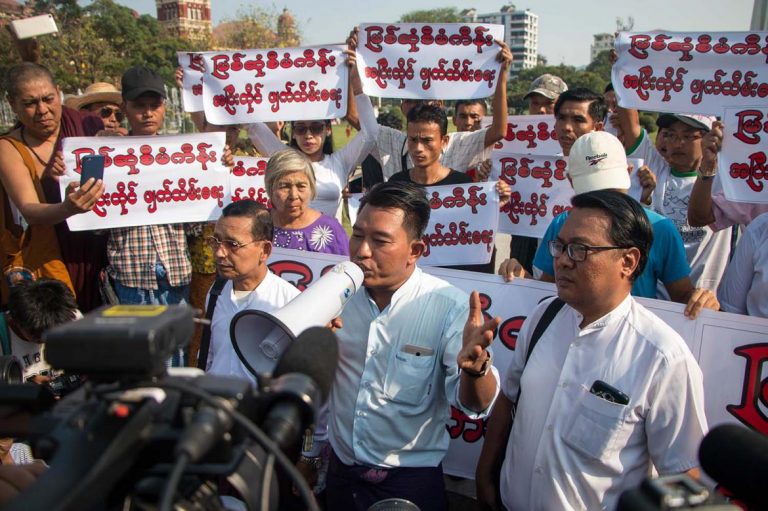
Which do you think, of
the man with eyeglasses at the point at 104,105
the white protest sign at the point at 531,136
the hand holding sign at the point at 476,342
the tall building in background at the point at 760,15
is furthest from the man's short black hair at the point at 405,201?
the tall building in background at the point at 760,15

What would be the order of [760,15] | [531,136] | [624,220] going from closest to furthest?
[624,220], [531,136], [760,15]

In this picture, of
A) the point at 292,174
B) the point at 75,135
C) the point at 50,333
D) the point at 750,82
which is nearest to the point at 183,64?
the point at 75,135

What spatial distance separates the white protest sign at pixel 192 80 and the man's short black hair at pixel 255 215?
2.38 m

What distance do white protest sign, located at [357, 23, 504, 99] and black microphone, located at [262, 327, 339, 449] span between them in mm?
4038

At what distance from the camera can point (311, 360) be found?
1211 mm

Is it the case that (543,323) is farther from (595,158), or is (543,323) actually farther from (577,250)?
(595,158)

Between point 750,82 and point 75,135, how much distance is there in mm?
4849

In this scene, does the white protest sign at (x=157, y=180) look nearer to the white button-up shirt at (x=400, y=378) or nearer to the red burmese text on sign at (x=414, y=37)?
the red burmese text on sign at (x=414, y=37)

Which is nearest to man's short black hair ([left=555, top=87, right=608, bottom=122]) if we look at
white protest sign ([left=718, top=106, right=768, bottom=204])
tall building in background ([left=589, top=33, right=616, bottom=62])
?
white protest sign ([left=718, top=106, right=768, bottom=204])

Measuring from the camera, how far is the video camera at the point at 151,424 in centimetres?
92

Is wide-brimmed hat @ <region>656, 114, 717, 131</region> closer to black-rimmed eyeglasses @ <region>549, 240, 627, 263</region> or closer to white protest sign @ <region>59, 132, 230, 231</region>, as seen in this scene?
black-rimmed eyeglasses @ <region>549, 240, 627, 263</region>

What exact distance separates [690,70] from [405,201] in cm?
291

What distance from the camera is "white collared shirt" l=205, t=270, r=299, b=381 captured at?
3057 millimetres

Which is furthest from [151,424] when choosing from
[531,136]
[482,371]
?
[531,136]
